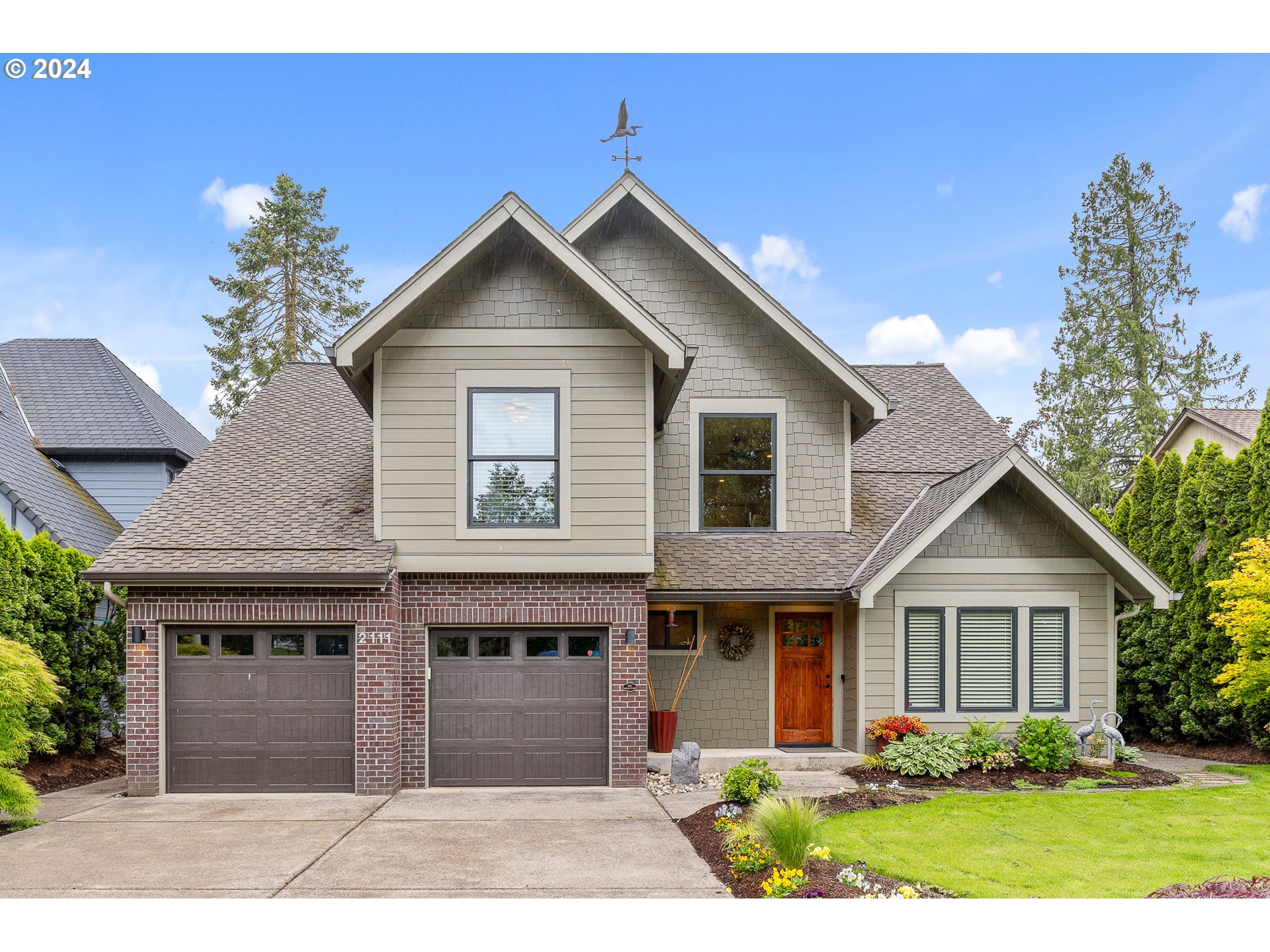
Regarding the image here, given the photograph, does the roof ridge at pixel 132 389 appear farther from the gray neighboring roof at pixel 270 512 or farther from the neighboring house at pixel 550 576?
the neighboring house at pixel 550 576

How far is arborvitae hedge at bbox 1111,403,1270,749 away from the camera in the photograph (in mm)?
13602

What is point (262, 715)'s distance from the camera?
10953mm

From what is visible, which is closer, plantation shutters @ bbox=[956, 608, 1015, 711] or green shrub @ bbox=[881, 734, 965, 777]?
green shrub @ bbox=[881, 734, 965, 777]

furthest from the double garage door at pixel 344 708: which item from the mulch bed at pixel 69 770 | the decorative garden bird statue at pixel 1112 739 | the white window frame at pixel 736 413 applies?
the decorative garden bird statue at pixel 1112 739

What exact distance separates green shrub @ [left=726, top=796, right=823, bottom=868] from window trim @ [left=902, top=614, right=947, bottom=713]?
5.37m

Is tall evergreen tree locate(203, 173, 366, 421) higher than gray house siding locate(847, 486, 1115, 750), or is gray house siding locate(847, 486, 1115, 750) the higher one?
tall evergreen tree locate(203, 173, 366, 421)

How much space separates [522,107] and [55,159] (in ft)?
41.6

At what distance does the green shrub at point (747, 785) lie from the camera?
9133 millimetres

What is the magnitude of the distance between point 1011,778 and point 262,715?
8818mm

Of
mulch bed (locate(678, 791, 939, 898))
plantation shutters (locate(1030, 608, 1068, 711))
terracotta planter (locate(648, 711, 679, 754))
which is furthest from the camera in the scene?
terracotta planter (locate(648, 711, 679, 754))

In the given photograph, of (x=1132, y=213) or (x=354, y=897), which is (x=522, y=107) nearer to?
(x=354, y=897)

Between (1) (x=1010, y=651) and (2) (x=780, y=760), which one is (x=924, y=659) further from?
(2) (x=780, y=760)

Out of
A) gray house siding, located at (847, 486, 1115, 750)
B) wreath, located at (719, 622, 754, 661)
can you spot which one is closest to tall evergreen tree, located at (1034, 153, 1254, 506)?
gray house siding, located at (847, 486, 1115, 750)

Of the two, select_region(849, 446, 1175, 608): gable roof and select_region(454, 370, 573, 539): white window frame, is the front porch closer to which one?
select_region(849, 446, 1175, 608): gable roof
